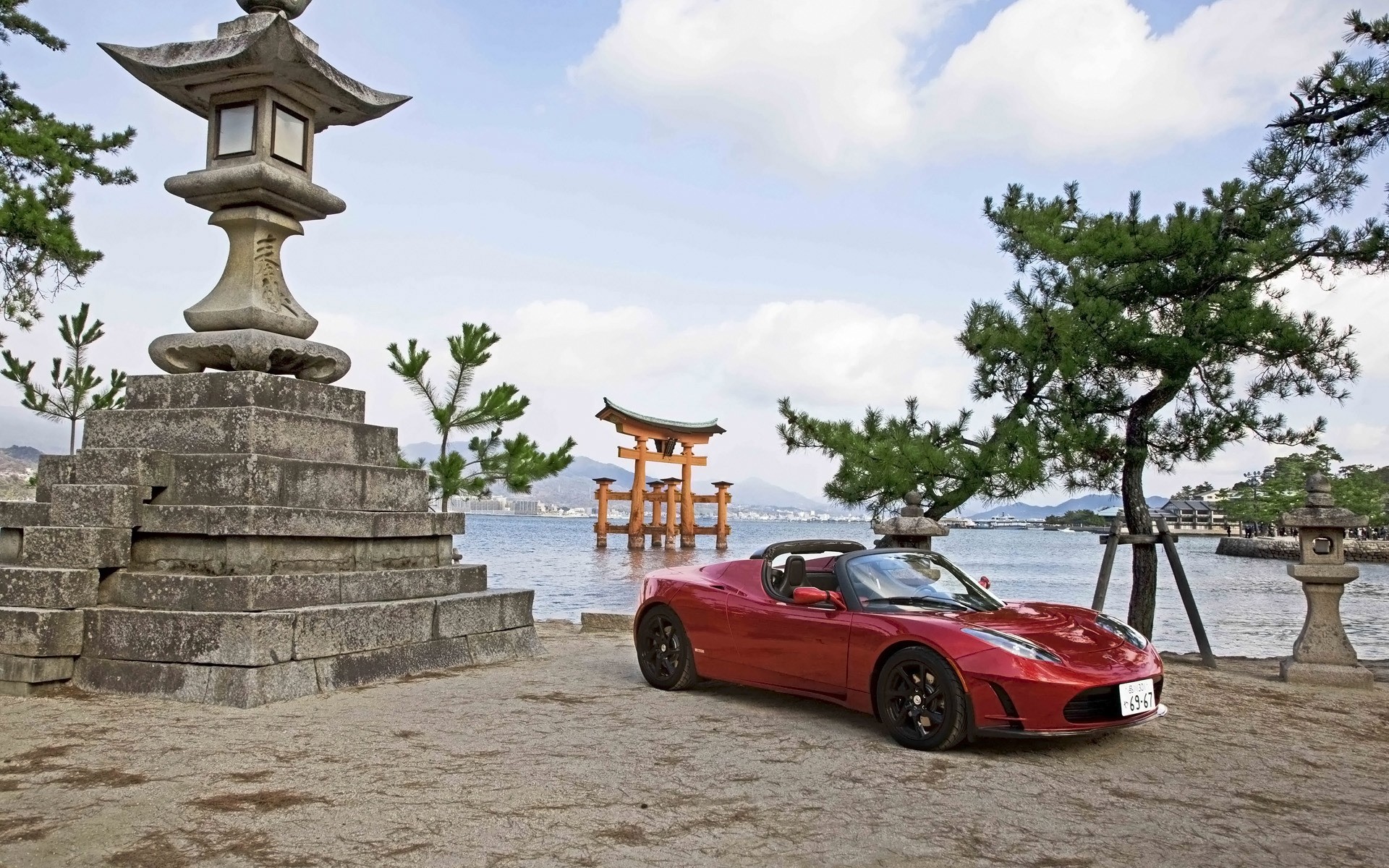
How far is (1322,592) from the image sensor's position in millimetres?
8359

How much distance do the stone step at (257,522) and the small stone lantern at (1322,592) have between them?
746cm

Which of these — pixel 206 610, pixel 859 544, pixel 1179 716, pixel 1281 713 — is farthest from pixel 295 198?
pixel 1281 713

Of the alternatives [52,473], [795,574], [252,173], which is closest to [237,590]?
[52,473]

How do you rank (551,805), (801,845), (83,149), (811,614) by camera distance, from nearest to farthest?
1. (801,845)
2. (551,805)
3. (811,614)
4. (83,149)

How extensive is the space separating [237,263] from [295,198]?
677 mm

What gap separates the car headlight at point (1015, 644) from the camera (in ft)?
16.8

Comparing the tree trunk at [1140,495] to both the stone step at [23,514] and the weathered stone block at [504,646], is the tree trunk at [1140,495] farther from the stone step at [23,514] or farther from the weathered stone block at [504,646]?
the stone step at [23,514]

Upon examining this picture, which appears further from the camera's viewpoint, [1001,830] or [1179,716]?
[1179,716]

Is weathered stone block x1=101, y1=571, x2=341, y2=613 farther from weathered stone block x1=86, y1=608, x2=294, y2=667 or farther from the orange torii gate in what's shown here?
the orange torii gate

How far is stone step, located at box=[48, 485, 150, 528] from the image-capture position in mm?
6707

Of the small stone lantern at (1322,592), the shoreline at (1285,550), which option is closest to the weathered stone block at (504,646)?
the small stone lantern at (1322,592)

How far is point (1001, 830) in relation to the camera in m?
3.95

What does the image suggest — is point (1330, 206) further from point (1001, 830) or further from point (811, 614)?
point (1001, 830)

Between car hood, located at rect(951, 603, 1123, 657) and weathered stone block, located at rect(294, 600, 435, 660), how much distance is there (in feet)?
13.1
